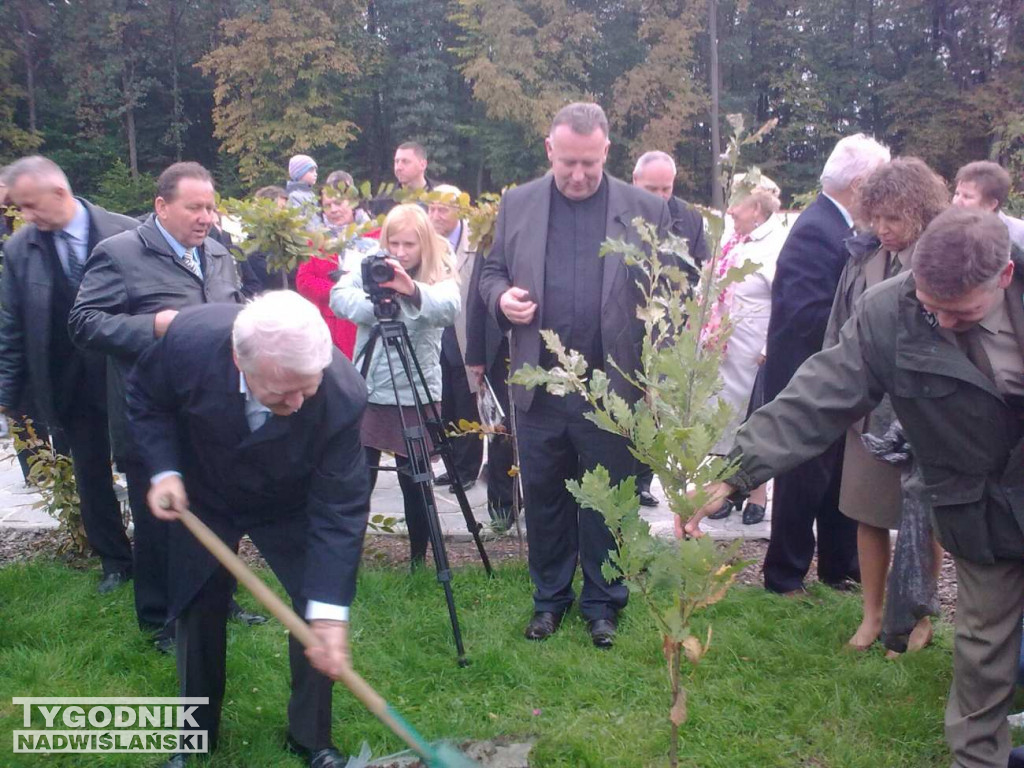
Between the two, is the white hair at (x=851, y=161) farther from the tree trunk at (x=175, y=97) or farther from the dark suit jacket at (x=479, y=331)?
the tree trunk at (x=175, y=97)

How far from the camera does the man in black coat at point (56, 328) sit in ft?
14.0

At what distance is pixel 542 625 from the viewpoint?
4012mm

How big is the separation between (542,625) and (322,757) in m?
1.20

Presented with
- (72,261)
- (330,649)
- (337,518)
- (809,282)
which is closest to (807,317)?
(809,282)

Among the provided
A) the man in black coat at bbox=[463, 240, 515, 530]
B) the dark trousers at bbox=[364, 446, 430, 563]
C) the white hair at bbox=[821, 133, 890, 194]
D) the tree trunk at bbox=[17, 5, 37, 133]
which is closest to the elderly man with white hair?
the man in black coat at bbox=[463, 240, 515, 530]

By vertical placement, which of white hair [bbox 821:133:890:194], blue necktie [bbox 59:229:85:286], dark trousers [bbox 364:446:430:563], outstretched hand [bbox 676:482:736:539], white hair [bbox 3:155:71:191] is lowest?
dark trousers [bbox 364:446:430:563]

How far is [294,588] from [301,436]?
1.83 feet

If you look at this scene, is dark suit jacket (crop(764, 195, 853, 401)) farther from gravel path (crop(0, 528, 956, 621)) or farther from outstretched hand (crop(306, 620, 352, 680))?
outstretched hand (crop(306, 620, 352, 680))

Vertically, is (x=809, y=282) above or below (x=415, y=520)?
above

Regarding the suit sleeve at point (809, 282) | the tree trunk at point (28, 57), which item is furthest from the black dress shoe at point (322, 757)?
the tree trunk at point (28, 57)

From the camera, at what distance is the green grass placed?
3.19 metres

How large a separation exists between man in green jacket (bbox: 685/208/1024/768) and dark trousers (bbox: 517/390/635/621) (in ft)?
3.78

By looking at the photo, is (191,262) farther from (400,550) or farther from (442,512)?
(442,512)

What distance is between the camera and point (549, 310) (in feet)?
12.8
